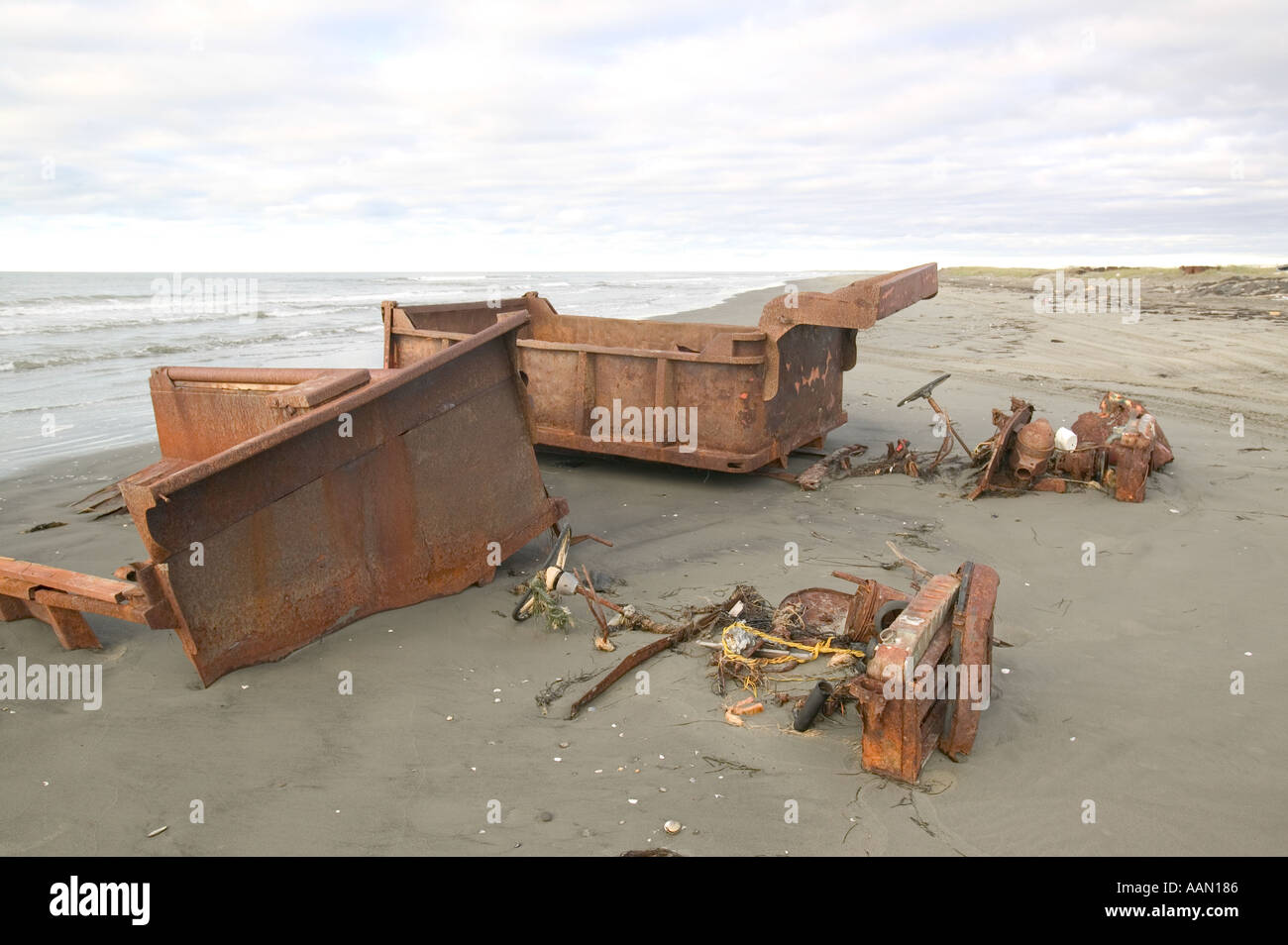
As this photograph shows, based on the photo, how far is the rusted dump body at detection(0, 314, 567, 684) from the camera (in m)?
3.76

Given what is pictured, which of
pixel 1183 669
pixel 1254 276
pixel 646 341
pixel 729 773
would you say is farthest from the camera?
pixel 1254 276

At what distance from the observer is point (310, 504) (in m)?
4.16

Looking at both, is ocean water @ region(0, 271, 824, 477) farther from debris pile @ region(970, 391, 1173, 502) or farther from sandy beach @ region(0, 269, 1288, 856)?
debris pile @ region(970, 391, 1173, 502)

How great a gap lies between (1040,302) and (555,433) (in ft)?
73.9

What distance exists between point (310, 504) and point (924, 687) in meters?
2.91

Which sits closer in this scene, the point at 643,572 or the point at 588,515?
the point at 643,572

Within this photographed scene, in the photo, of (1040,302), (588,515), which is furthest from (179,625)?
(1040,302)

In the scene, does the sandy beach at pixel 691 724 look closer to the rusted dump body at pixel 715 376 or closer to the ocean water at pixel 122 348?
the rusted dump body at pixel 715 376

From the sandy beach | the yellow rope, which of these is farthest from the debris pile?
the yellow rope

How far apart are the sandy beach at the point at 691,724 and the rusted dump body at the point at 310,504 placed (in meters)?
0.20

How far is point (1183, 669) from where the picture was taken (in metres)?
4.11

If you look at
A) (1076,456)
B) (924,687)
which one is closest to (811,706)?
(924,687)

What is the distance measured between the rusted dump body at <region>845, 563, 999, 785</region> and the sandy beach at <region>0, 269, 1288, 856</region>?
0.12 metres
